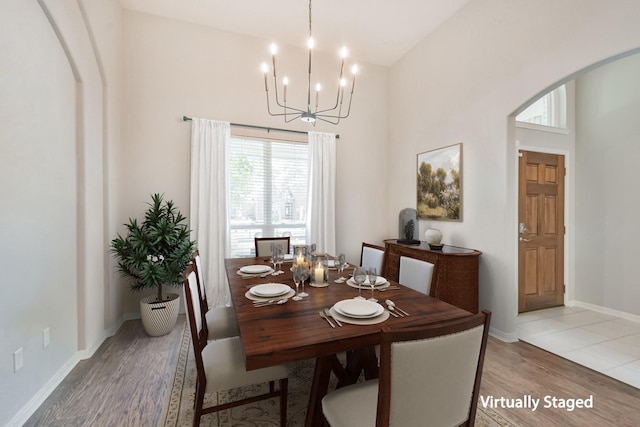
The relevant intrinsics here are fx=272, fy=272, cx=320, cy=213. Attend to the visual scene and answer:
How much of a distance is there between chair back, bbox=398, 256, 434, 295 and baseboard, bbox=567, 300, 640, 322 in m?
3.13

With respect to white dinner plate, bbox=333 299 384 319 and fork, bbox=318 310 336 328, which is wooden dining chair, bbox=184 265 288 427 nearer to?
fork, bbox=318 310 336 328

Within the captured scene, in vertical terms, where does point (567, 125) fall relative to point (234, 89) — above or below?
below

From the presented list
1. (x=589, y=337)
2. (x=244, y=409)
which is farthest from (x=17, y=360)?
(x=589, y=337)

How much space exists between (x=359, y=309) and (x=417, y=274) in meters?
0.89

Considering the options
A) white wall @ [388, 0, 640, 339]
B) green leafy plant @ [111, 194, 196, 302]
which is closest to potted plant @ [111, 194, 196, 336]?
green leafy plant @ [111, 194, 196, 302]

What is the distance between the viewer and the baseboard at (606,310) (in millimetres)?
3183

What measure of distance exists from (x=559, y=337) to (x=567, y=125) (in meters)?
2.81

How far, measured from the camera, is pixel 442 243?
344 centimetres

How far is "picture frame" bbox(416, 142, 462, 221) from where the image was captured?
3.24 meters

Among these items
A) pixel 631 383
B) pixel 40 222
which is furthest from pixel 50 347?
pixel 631 383

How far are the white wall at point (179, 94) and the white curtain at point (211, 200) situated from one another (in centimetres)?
16

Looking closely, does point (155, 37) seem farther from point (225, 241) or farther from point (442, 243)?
point (442, 243)

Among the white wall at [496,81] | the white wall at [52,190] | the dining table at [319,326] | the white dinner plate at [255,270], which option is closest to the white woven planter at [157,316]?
the white wall at [52,190]

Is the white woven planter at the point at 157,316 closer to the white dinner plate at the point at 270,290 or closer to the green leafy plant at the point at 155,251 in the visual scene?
the green leafy plant at the point at 155,251
